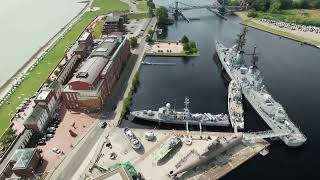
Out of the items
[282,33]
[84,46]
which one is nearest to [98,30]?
[84,46]

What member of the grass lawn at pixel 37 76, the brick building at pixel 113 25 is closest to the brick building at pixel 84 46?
the grass lawn at pixel 37 76

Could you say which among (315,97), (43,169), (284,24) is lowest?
(43,169)

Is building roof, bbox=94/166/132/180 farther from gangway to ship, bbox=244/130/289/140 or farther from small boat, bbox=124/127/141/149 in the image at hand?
gangway to ship, bbox=244/130/289/140

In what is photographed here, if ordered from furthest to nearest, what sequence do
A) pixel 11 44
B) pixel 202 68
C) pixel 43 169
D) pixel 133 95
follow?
pixel 11 44, pixel 202 68, pixel 133 95, pixel 43 169

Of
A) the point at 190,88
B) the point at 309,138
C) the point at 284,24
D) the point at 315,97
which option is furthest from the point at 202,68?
the point at 284,24

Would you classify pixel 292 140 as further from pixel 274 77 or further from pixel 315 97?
pixel 274 77

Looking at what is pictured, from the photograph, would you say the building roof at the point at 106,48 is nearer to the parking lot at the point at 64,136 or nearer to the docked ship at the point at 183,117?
the parking lot at the point at 64,136
